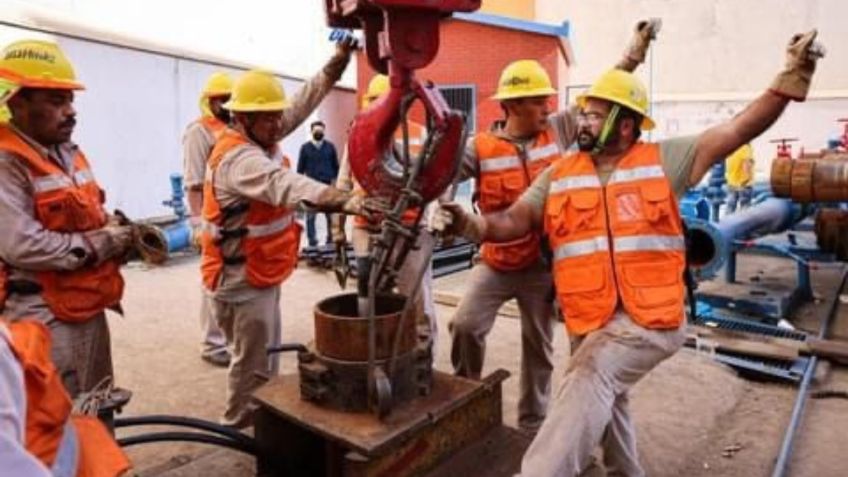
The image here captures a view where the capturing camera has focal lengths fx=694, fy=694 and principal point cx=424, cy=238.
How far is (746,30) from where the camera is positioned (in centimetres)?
1853

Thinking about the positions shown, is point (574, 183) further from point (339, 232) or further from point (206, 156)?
point (206, 156)

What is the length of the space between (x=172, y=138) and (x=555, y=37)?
7014 millimetres

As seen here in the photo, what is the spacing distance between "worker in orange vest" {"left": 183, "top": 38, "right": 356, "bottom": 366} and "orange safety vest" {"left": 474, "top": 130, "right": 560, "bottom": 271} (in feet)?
3.17

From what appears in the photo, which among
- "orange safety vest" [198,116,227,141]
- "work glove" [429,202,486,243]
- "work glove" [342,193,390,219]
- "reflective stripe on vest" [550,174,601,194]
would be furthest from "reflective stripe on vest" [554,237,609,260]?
"orange safety vest" [198,116,227,141]

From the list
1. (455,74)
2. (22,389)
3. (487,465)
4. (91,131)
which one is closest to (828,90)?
(455,74)

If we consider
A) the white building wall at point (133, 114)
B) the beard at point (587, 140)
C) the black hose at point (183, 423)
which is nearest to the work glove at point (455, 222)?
the beard at point (587, 140)

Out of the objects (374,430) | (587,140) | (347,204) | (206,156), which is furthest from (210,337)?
(587,140)

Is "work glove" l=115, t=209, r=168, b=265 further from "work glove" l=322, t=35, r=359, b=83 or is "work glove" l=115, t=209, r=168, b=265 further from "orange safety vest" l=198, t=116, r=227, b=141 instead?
"orange safety vest" l=198, t=116, r=227, b=141

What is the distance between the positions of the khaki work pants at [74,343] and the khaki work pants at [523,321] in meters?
1.62

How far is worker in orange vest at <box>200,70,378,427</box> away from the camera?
3.18 m

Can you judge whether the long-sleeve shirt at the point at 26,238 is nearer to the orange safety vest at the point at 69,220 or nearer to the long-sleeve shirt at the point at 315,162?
the orange safety vest at the point at 69,220

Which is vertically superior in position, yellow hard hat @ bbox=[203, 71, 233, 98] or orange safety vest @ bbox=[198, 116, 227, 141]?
yellow hard hat @ bbox=[203, 71, 233, 98]

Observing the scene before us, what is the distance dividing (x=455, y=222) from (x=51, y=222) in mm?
1485

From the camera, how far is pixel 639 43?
3.48m
